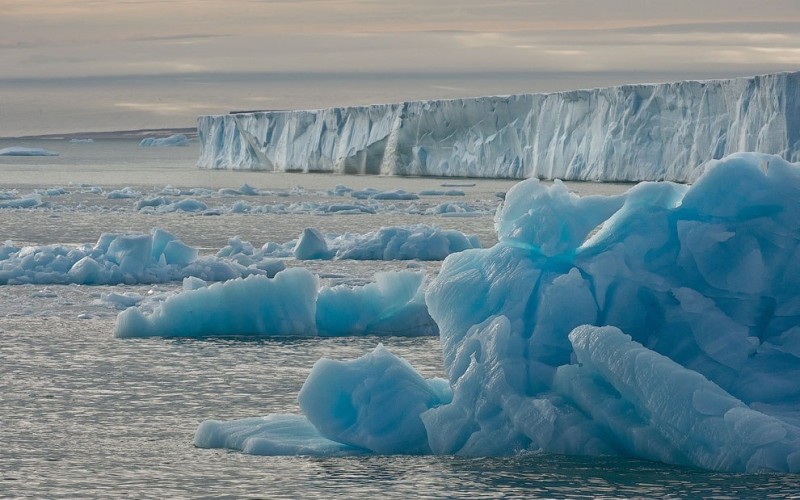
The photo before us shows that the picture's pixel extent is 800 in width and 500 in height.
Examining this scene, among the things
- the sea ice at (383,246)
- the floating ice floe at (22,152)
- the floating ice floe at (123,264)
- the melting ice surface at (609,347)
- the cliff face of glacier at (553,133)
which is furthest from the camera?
the floating ice floe at (22,152)

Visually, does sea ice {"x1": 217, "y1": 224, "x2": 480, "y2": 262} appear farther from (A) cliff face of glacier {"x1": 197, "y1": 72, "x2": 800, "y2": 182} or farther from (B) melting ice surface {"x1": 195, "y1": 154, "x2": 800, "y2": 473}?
(A) cliff face of glacier {"x1": 197, "y1": 72, "x2": 800, "y2": 182}

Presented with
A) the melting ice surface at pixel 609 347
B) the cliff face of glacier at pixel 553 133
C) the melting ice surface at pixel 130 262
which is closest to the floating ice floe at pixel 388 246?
the melting ice surface at pixel 130 262

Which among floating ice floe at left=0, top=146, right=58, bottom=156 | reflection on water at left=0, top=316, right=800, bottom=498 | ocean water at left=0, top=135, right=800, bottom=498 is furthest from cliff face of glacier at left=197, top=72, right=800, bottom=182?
floating ice floe at left=0, top=146, right=58, bottom=156

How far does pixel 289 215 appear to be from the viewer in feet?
75.1

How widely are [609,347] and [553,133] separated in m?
26.7

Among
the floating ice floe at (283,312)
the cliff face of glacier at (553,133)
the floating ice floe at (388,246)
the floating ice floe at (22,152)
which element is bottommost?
the floating ice floe at (283,312)

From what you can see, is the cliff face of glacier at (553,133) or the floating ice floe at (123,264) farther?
the cliff face of glacier at (553,133)

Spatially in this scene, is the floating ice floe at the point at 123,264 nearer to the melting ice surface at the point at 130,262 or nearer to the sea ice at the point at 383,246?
the melting ice surface at the point at 130,262

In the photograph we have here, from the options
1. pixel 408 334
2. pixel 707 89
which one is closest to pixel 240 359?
pixel 408 334

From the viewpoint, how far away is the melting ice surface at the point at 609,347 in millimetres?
4965

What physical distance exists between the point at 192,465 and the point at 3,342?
3637 millimetres

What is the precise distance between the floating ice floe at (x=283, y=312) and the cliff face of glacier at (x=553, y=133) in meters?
15.7

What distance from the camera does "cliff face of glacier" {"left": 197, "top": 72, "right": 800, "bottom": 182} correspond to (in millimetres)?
25328

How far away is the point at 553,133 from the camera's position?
3141cm
